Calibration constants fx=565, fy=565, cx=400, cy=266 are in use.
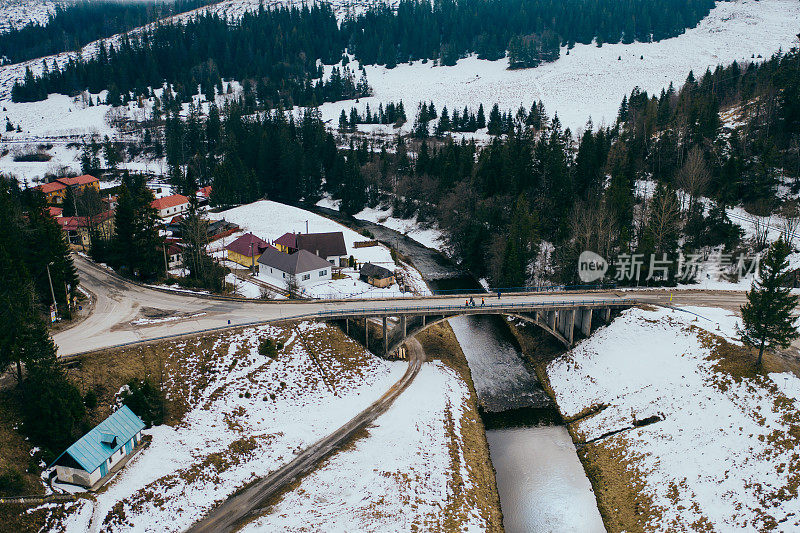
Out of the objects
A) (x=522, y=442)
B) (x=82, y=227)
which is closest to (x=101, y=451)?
(x=522, y=442)

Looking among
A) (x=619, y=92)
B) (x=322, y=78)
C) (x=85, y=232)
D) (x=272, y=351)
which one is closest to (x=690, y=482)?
(x=272, y=351)

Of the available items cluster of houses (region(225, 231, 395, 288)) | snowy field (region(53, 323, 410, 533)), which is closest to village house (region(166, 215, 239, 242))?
cluster of houses (region(225, 231, 395, 288))

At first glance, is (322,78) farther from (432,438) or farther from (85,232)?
(432,438)

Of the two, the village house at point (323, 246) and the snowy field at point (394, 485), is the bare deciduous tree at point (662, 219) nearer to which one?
the snowy field at point (394, 485)

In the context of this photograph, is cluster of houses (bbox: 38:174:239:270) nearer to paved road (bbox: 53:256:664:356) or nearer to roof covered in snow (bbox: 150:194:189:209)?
roof covered in snow (bbox: 150:194:189:209)

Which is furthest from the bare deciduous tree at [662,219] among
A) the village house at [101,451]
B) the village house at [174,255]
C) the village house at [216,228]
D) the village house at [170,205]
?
the village house at [170,205]
